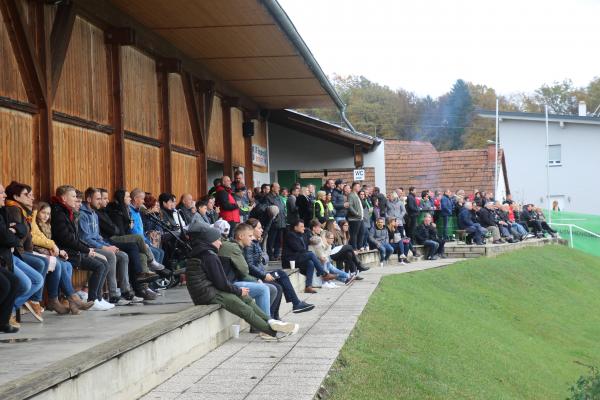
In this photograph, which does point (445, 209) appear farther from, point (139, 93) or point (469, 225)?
point (139, 93)

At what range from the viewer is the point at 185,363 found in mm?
8734

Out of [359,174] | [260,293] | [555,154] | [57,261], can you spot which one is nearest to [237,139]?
[359,174]

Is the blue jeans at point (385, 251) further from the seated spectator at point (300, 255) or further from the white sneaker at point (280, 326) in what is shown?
the white sneaker at point (280, 326)

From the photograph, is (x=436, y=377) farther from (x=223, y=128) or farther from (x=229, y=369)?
(x=223, y=128)

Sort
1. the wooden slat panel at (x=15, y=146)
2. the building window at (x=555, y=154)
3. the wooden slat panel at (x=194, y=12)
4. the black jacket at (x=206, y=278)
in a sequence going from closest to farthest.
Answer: the black jacket at (x=206, y=278) → the wooden slat panel at (x=15, y=146) → the wooden slat panel at (x=194, y=12) → the building window at (x=555, y=154)

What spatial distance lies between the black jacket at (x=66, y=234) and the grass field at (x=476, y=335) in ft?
10.9

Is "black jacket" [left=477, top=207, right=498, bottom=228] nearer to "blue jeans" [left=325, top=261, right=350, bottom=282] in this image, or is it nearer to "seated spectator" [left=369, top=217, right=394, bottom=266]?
"seated spectator" [left=369, top=217, right=394, bottom=266]

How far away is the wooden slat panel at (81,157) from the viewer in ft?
39.6

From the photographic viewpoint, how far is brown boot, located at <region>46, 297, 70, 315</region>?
10.2 metres

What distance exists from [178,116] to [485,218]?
15.0m

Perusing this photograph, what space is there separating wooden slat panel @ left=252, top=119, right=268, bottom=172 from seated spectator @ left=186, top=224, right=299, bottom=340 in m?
14.7

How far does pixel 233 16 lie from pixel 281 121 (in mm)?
13441

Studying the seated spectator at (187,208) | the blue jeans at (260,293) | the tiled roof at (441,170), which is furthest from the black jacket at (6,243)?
the tiled roof at (441,170)

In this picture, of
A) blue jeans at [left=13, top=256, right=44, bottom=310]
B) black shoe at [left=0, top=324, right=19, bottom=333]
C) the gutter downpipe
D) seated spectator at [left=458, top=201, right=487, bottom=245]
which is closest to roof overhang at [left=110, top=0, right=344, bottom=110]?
the gutter downpipe
